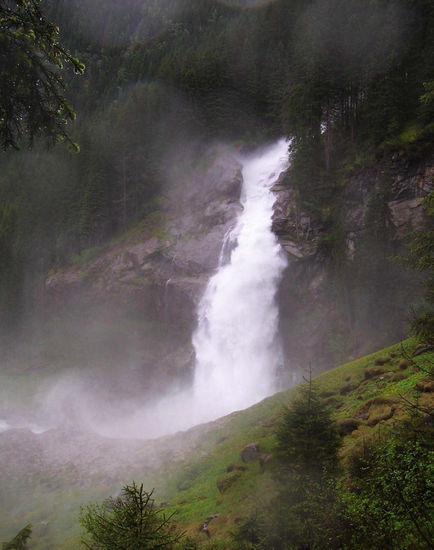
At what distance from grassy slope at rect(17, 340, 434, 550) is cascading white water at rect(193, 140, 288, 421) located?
28.3 ft

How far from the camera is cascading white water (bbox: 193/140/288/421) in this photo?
29.3m

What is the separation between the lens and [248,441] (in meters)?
15.2

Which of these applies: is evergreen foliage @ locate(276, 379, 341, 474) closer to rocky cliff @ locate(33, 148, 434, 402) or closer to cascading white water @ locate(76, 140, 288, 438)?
rocky cliff @ locate(33, 148, 434, 402)

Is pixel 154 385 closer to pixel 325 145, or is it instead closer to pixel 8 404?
pixel 8 404

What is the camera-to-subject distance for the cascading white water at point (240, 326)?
29.3 metres

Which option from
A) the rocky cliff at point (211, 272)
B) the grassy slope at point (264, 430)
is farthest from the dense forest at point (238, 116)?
the grassy slope at point (264, 430)

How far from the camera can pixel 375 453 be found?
22.5 feet

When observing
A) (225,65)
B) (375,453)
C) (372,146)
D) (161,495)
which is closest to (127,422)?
(161,495)

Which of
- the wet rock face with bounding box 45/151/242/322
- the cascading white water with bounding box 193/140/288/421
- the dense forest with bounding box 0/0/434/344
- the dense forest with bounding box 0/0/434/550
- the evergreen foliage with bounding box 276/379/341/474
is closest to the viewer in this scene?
the dense forest with bounding box 0/0/434/550

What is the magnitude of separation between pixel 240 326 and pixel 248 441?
16.2m

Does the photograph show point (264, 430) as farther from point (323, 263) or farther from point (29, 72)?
point (323, 263)

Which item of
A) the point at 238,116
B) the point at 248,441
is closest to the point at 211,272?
the point at 248,441

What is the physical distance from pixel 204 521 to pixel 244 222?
3089 centimetres

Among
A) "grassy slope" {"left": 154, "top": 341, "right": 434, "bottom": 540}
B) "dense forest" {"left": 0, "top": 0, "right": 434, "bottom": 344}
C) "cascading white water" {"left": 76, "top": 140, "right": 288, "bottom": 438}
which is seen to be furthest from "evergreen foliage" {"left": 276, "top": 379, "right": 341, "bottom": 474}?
"cascading white water" {"left": 76, "top": 140, "right": 288, "bottom": 438}
